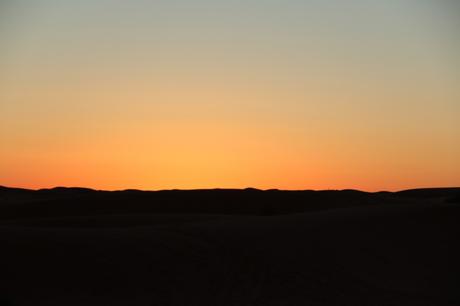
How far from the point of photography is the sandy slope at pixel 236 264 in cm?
1627

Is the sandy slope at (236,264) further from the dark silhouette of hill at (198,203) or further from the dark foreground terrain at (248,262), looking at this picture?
the dark silhouette of hill at (198,203)

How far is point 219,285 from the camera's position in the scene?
16.8m

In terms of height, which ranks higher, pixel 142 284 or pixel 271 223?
pixel 271 223

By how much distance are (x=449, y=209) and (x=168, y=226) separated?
9928 mm

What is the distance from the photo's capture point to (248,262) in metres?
18.4

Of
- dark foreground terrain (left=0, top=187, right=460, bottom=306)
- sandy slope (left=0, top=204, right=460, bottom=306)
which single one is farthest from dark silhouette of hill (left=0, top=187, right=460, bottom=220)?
sandy slope (left=0, top=204, right=460, bottom=306)

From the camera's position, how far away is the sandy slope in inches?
640

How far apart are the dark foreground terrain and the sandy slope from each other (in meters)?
0.03

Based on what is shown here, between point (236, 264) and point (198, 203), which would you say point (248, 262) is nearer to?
point (236, 264)

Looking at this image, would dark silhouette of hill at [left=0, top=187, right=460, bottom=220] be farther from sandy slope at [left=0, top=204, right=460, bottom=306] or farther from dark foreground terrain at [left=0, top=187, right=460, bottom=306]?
sandy slope at [left=0, top=204, right=460, bottom=306]

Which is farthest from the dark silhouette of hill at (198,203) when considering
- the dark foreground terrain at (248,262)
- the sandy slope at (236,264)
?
the sandy slope at (236,264)

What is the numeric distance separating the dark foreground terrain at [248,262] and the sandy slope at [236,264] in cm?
3

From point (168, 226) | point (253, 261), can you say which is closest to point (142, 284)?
point (253, 261)

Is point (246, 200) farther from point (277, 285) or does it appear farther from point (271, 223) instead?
point (277, 285)
